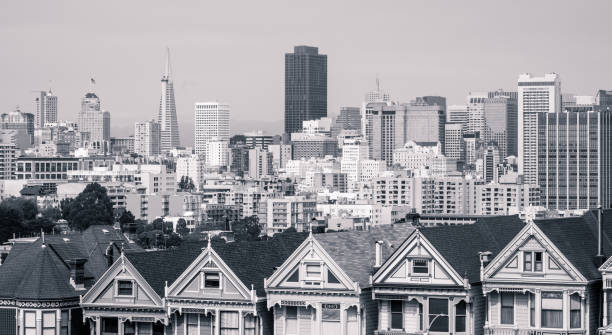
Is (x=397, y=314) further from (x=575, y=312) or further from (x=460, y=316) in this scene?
(x=575, y=312)

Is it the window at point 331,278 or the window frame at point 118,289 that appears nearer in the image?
the window at point 331,278

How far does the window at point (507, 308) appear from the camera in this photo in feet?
152

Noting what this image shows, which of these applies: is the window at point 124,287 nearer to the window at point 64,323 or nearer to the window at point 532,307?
the window at point 64,323

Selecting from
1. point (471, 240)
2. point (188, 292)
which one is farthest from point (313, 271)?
point (471, 240)

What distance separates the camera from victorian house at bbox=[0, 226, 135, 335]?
52.0 meters

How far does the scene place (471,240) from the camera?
4891cm

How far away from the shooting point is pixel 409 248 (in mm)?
46844

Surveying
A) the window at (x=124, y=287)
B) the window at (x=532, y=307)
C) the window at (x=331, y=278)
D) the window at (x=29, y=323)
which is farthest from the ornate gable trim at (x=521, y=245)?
the window at (x=29, y=323)

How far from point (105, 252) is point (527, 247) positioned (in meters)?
16.2

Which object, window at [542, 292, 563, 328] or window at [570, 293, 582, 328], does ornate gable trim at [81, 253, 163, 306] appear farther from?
window at [570, 293, 582, 328]

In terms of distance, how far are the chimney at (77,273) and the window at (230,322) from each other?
18.5 ft

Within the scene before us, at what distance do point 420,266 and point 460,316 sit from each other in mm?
1633

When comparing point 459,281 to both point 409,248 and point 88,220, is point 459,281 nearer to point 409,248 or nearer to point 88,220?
point 409,248

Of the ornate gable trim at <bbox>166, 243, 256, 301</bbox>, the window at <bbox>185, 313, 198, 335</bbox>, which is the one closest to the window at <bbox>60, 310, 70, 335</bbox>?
the ornate gable trim at <bbox>166, 243, 256, 301</bbox>
